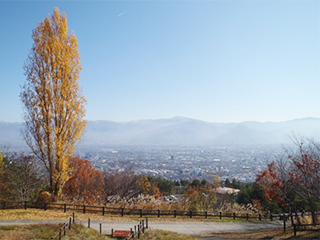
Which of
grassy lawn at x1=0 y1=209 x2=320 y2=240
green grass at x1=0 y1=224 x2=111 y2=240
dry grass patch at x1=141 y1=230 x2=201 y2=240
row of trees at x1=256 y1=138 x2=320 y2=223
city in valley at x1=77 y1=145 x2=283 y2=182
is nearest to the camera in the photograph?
green grass at x1=0 y1=224 x2=111 y2=240

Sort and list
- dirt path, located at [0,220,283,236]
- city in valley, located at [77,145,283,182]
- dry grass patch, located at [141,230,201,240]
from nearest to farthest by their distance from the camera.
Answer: dry grass patch, located at [141,230,201,240], dirt path, located at [0,220,283,236], city in valley, located at [77,145,283,182]

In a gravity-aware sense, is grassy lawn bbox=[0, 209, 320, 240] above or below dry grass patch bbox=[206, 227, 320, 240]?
above

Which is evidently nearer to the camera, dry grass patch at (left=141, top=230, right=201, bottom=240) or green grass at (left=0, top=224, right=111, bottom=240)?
green grass at (left=0, top=224, right=111, bottom=240)

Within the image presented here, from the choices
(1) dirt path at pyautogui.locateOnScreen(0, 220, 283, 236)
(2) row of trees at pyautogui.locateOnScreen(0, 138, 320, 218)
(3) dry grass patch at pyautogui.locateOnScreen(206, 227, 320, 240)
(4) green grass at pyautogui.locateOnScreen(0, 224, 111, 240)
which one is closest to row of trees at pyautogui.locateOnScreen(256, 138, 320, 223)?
(2) row of trees at pyautogui.locateOnScreen(0, 138, 320, 218)

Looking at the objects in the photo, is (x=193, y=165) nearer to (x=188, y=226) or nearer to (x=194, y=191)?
Result: (x=194, y=191)

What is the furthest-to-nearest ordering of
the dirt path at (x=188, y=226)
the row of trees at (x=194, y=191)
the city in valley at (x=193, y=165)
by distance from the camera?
1. the city in valley at (x=193, y=165)
2. the row of trees at (x=194, y=191)
3. the dirt path at (x=188, y=226)

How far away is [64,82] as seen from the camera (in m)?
18.3

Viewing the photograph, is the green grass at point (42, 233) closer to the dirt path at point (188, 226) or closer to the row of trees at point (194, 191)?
the dirt path at point (188, 226)

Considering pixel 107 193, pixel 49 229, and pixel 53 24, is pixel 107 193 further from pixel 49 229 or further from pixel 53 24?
A: pixel 53 24

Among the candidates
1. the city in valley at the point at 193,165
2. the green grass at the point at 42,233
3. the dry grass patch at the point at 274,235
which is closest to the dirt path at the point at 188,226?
the dry grass patch at the point at 274,235

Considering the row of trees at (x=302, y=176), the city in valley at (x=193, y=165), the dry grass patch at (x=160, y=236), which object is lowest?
the city in valley at (x=193, y=165)

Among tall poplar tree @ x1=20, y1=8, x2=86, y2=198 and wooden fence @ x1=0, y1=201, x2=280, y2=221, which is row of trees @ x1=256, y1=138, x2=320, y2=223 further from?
tall poplar tree @ x1=20, y1=8, x2=86, y2=198

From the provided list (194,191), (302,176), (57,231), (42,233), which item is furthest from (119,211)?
(302,176)

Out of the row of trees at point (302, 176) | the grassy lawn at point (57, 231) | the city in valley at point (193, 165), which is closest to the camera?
the grassy lawn at point (57, 231)
